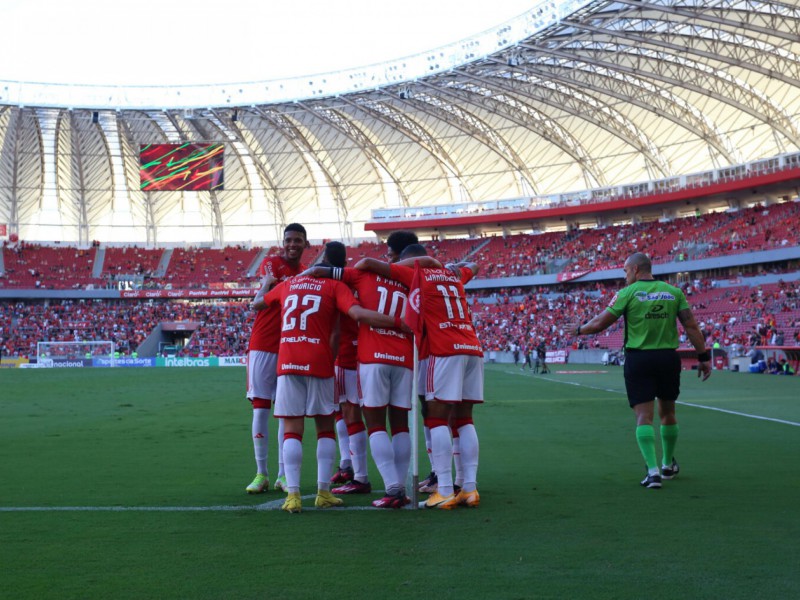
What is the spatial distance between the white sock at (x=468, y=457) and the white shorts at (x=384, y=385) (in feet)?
1.86

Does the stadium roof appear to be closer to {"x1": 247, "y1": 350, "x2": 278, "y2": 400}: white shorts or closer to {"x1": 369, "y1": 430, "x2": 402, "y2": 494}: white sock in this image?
{"x1": 247, "y1": 350, "x2": 278, "y2": 400}: white shorts

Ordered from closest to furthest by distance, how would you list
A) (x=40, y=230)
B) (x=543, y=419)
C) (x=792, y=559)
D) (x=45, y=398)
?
(x=792, y=559), (x=543, y=419), (x=45, y=398), (x=40, y=230)

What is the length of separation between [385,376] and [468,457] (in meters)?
1.01

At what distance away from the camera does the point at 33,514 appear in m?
6.97

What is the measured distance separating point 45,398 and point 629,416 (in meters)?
16.0

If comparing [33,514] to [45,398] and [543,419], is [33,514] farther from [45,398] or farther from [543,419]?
[45,398]

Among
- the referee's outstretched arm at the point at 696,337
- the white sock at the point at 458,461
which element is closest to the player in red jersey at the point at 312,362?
the white sock at the point at 458,461

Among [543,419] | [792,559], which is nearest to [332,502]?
[792,559]

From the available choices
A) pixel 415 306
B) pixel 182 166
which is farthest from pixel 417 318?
pixel 182 166

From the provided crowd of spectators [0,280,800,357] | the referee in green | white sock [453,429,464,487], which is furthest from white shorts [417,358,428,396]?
crowd of spectators [0,280,800,357]

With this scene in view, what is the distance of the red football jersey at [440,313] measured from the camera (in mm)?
7852

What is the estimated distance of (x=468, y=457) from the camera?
7707mm

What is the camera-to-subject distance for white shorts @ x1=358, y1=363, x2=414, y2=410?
762 cm

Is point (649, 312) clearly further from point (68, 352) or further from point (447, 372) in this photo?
point (68, 352)
